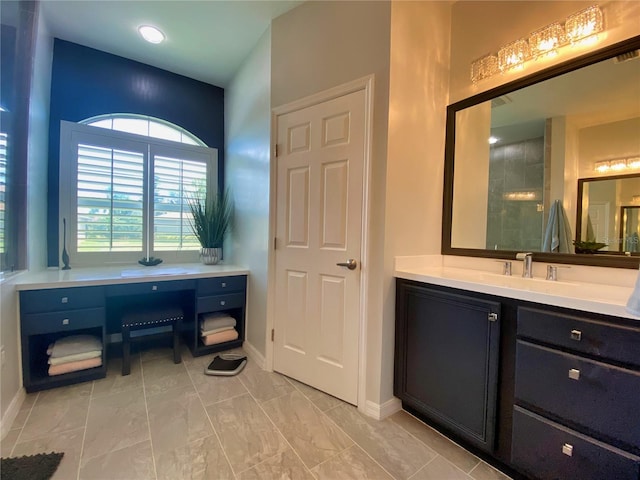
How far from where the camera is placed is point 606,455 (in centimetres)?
103

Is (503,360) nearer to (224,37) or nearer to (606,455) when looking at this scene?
(606,455)

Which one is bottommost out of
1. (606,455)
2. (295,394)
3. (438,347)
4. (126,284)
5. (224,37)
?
(295,394)

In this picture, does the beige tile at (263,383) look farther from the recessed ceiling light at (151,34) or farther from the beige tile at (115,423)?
the recessed ceiling light at (151,34)

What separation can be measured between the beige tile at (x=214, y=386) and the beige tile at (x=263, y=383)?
6 centimetres

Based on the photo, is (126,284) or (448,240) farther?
(126,284)

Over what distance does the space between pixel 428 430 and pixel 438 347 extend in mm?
508

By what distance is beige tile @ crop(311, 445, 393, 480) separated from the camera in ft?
4.30

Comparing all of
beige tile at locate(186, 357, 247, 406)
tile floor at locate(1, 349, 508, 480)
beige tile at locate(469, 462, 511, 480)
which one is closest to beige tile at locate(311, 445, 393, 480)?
tile floor at locate(1, 349, 508, 480)

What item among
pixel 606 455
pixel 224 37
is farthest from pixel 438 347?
pixel 224 37

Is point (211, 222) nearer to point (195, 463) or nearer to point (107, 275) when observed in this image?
point (107, 275)

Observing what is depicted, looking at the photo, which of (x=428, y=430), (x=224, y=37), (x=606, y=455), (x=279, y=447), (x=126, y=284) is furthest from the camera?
(x=224, y=37)

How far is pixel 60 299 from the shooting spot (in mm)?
1941

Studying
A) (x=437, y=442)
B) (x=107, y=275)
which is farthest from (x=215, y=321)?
(x=437, y=442)

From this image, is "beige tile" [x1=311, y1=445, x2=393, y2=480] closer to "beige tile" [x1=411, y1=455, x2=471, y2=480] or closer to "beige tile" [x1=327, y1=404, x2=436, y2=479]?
"beige tile" [x1=327, y1=404, x2=436, y2=479]
